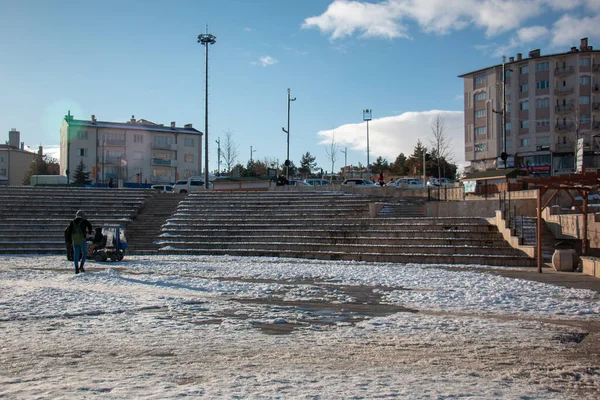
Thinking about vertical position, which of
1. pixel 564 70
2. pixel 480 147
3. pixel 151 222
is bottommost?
pixel 151 222

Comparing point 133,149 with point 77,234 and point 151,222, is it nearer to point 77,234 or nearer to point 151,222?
point 151,222

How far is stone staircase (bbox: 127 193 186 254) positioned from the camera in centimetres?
2461

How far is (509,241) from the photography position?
765 inches

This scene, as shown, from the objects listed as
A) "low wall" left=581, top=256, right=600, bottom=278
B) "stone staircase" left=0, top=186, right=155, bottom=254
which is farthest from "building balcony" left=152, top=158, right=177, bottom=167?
"low wall" left=581, top=256, right=600, bottom=278

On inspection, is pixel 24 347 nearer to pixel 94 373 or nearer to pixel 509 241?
pixel 94 373

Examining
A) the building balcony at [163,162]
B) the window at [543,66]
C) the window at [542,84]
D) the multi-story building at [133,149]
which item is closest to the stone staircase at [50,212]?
the multi-story building at [133,149]

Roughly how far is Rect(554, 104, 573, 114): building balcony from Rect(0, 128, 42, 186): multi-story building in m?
82.0

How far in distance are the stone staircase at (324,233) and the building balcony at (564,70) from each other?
47.0m

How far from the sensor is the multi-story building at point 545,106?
65.1m

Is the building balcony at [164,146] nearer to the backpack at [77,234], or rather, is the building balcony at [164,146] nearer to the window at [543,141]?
the window at [543,141]

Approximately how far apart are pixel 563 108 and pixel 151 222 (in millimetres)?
55582

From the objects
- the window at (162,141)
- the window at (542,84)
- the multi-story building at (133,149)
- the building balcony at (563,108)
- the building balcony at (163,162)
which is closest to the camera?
the building balcony at (563,108)

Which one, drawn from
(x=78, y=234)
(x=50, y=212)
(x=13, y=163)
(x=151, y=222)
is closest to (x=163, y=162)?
(x=13, y=163)

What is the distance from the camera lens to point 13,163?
3863 inches
